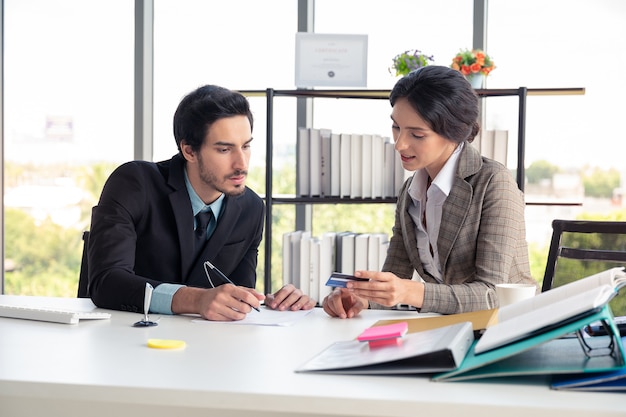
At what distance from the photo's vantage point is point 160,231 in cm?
221

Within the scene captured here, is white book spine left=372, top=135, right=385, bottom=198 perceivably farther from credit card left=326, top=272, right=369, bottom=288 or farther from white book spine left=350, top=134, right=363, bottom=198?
credit card left=326, top=272, right=369, bottom=288

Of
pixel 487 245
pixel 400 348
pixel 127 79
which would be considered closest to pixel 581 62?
pixel 487 245

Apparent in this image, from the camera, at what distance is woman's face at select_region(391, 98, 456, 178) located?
7.45 ft

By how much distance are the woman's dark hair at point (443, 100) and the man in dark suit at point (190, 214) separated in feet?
1.70

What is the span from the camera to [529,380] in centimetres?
114

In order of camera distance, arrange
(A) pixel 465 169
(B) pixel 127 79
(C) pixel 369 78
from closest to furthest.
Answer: (A) pixel 465 169, (C) pixel 369 78, (B) pixel 127 79

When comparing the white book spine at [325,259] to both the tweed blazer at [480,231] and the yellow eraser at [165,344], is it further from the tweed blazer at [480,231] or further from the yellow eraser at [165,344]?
the yellow eraser at [165,344]

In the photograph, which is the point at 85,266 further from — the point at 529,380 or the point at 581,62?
the point at 581,62

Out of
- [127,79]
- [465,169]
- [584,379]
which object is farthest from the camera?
[127,79]

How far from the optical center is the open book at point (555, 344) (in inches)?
41.6

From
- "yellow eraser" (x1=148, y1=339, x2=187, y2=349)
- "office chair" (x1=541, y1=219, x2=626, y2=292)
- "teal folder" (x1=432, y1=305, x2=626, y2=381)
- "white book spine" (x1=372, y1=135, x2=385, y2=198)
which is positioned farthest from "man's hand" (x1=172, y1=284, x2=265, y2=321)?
"white book spine" (x1=372, y1=135, x2=385, y2=198)

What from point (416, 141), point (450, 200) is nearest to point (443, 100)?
point (416, 141)

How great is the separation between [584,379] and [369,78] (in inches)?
113

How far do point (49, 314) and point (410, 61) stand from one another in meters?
2.13
